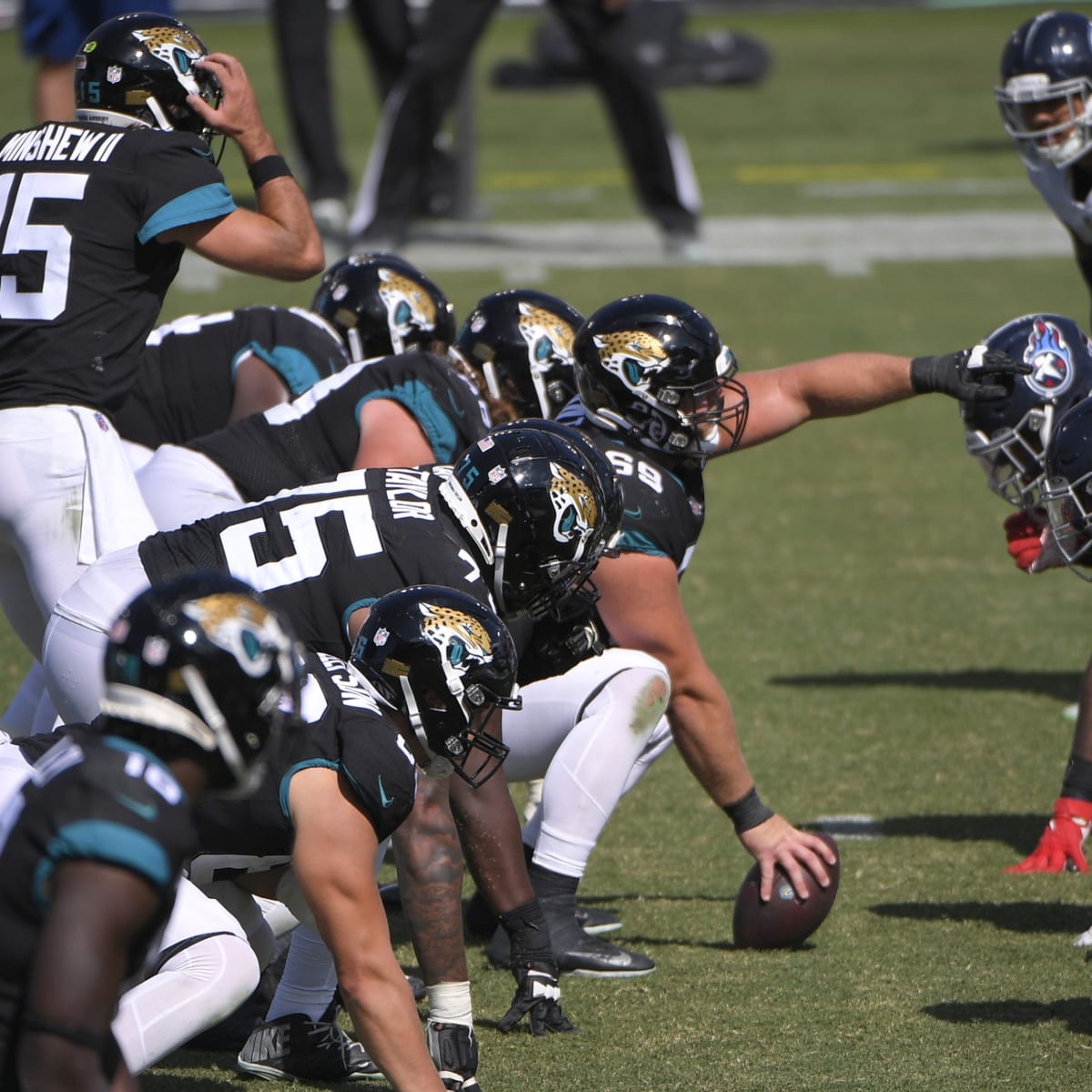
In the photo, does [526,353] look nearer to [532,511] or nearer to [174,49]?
[174,49]

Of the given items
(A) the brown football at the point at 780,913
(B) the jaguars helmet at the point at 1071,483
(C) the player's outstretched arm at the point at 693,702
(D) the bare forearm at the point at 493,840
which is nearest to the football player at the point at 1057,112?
(B) the jaguars helmet at the point at 1071,483

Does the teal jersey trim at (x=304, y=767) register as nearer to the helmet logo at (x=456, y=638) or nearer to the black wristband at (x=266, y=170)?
the helmet logo at (x=456, y=638)

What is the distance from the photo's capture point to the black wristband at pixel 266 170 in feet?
14.9

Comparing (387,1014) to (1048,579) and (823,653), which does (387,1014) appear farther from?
(1048,579)

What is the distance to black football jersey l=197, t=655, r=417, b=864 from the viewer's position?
293cm

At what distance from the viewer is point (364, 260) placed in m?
5.37

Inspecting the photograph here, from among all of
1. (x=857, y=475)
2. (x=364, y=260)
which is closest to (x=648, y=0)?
(x=857, y=475)

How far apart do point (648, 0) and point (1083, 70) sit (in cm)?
1625

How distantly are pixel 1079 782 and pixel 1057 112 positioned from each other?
2.31m

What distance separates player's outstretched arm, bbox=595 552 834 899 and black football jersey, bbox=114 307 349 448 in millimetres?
1426

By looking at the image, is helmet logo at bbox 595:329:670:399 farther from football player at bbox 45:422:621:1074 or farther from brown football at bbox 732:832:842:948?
brown football at bbox 732:832:842:948

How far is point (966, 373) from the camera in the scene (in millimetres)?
4461

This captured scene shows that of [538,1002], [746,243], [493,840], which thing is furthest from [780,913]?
[746,243]

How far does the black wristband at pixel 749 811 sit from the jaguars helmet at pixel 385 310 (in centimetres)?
174
